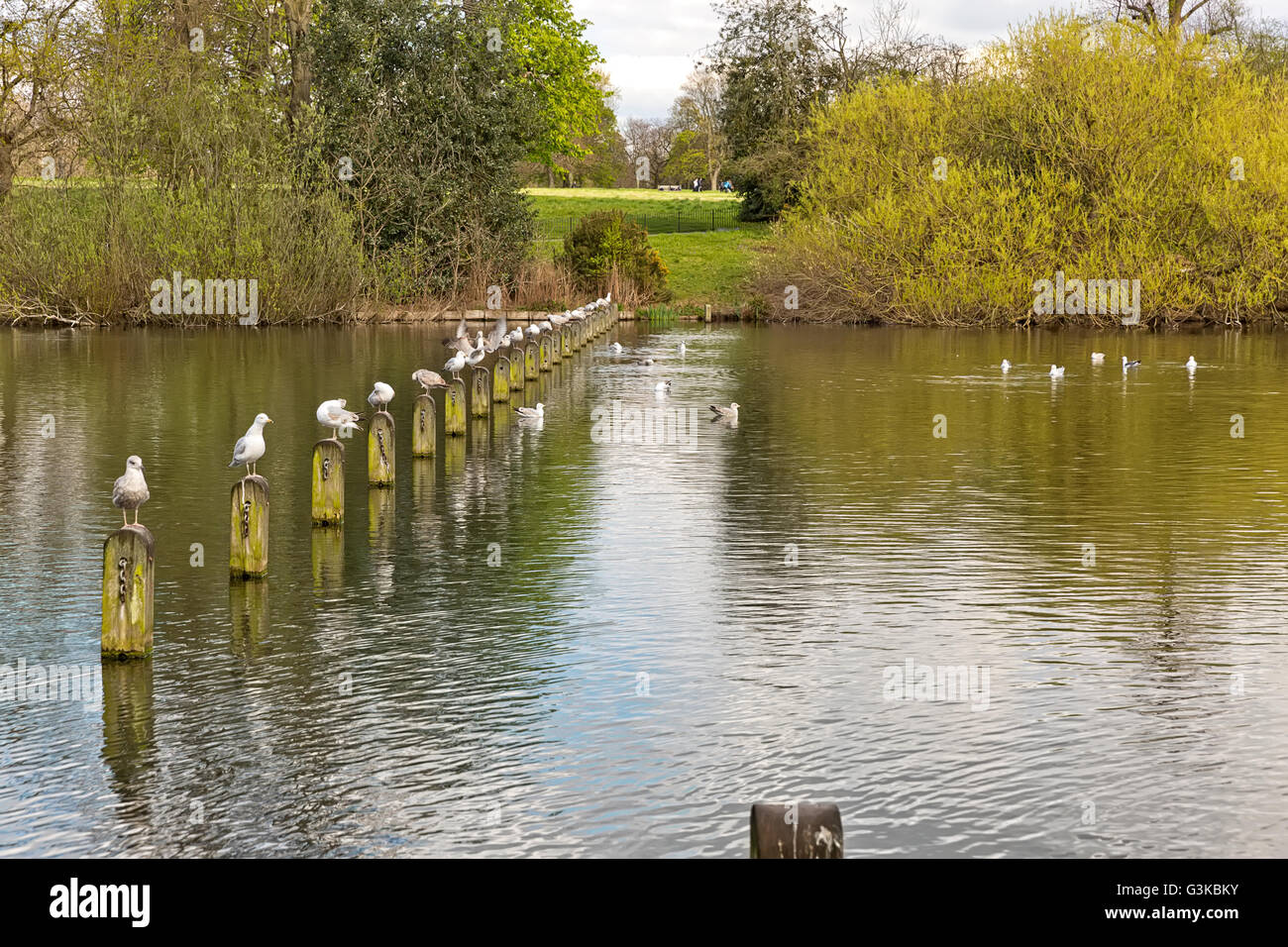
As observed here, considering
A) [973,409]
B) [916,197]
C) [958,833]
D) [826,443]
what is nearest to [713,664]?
[958,833]

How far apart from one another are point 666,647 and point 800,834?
455 centimetres

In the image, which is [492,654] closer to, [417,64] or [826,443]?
[826,443]

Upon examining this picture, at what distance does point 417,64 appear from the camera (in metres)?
44.0

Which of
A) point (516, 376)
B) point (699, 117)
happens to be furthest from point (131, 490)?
point (699, 117)

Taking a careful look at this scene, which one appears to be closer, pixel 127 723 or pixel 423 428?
pixel 127 723

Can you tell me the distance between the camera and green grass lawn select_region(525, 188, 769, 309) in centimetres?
5109

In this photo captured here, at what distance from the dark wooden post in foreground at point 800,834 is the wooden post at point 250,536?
662 centimetres

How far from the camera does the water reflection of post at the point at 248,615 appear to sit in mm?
9094

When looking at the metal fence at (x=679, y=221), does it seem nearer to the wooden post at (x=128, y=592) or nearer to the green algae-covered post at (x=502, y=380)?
the green algae-covered post at (x=502, y=380)

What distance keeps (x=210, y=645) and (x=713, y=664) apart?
300cm

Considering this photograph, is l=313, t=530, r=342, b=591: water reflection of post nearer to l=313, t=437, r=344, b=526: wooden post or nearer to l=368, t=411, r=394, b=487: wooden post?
l=313, t=437, r=344, b=526: wooden post

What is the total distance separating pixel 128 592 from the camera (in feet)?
27.9

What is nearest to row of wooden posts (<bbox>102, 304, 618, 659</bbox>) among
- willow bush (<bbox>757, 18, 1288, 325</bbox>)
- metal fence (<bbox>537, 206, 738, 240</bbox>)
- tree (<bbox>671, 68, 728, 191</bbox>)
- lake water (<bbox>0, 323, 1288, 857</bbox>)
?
lake water (<bbox>0, 323, 1288, 857</bbox>)

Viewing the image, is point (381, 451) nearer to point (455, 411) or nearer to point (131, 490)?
point (455, 411)
